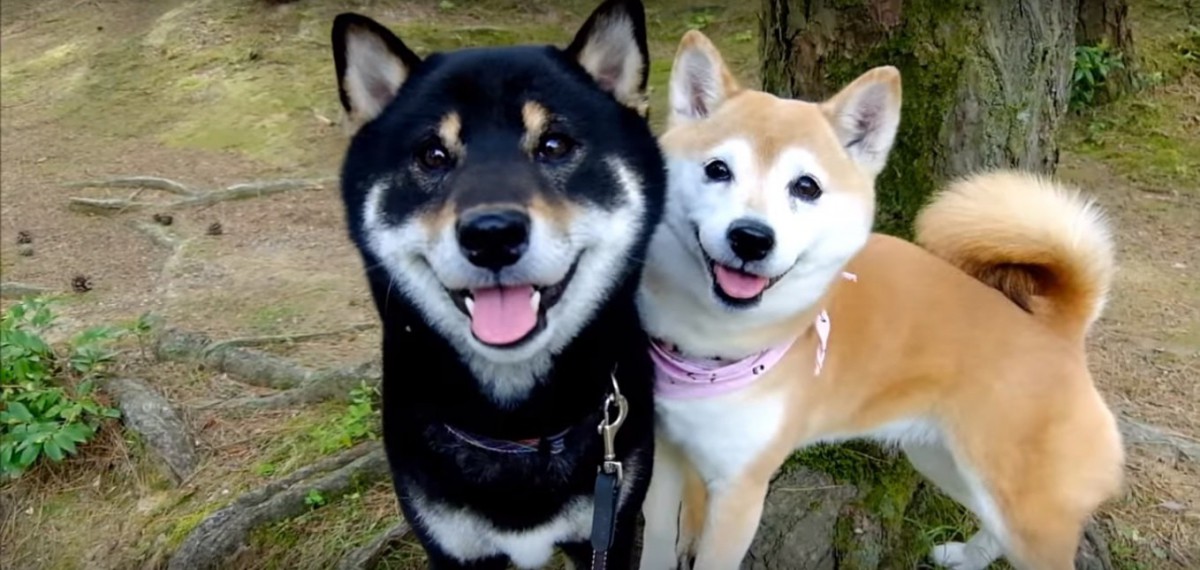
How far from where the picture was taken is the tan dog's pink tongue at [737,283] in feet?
7.23

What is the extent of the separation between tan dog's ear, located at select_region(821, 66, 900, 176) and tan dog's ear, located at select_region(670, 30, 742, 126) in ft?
0.85

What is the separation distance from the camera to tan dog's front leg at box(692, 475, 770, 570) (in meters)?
2.49

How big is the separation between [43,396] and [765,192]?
2988 mm

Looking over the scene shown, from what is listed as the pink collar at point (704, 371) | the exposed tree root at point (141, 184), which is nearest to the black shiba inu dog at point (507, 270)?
the pink collar at point (704, 371)

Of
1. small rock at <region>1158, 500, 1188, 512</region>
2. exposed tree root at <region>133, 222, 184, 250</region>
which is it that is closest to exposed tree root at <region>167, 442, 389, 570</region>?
small rock at <region>1158, 500, 1188, 512</region>

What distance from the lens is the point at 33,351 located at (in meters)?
3.88

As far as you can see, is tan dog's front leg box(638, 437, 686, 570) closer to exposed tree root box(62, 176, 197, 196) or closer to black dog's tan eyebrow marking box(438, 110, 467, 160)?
black dog's tan eyebrow marking box(438, 110, 467, 160)

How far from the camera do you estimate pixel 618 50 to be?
2215mm

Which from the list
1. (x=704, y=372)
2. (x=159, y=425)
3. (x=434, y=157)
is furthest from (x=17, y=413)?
(x=704, y=372)

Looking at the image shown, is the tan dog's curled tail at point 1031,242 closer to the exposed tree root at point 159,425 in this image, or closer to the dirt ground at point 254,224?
the dirt ground at point 254,224

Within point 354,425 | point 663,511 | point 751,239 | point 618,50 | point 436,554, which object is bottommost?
point 354,425

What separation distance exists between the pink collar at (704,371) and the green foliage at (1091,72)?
5.30m

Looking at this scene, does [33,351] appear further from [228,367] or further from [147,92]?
[147,92]

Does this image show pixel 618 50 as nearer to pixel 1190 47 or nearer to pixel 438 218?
pixel 438 218
